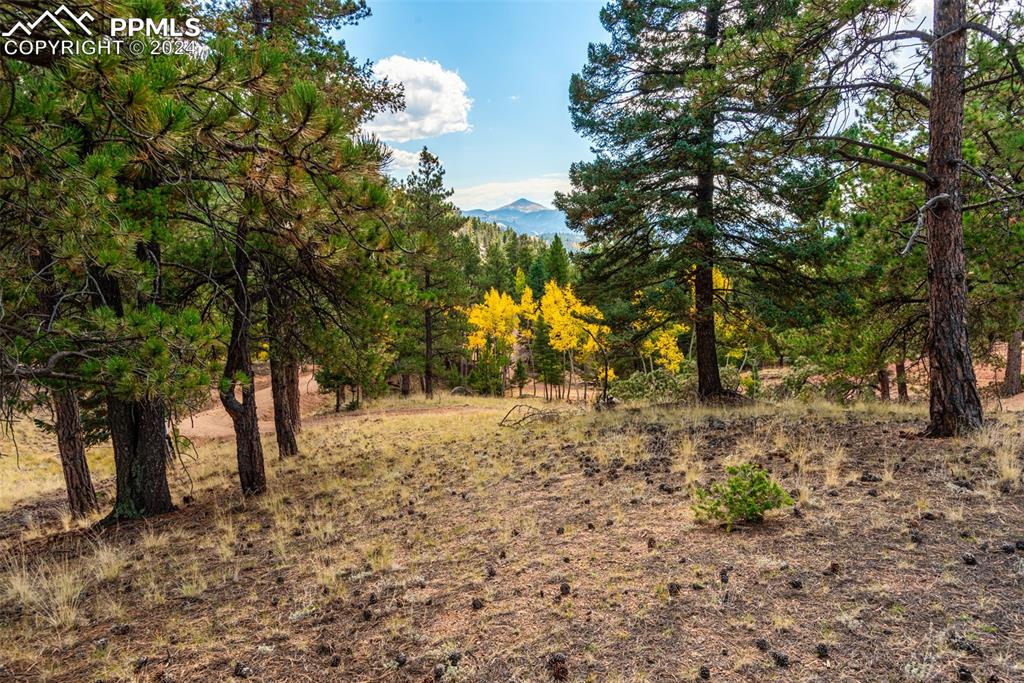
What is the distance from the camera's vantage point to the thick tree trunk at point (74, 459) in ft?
24.4

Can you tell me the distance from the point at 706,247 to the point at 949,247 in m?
4.85

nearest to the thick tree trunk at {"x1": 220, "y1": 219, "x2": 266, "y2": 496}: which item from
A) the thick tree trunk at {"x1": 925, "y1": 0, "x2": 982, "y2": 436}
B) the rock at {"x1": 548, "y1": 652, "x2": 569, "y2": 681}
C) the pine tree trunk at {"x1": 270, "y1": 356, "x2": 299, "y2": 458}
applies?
the pine tree trunk at {"x1": 270, "y1": 356, "x2": 299, "y2": 458}

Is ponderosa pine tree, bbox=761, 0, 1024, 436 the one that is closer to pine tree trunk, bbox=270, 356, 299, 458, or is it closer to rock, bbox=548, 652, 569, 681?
rock, bbox=548, 652, 569, 681

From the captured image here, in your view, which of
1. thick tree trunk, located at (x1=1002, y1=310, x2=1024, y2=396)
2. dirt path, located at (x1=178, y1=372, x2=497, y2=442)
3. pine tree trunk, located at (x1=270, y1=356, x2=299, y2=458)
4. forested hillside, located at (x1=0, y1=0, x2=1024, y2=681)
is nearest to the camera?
forested hillside, located at (x1=0, y1=0, x2=1024, y2=681)

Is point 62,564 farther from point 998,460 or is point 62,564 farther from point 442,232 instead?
point 442,232

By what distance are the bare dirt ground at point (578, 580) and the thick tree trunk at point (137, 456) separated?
0.40m

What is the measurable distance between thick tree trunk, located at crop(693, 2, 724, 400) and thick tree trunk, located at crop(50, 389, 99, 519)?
35.5 ft

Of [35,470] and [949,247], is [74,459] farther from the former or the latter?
[949,247]

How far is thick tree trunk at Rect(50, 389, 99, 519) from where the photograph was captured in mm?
7445

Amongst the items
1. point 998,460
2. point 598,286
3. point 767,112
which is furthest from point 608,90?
point 998,460

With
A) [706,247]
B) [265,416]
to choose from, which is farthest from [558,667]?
[265,416]

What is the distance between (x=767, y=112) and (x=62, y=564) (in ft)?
31.9

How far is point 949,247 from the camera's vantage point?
18.8 ft

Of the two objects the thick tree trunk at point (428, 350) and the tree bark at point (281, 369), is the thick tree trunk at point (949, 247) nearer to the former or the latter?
the tree bark at point (281, 369)
